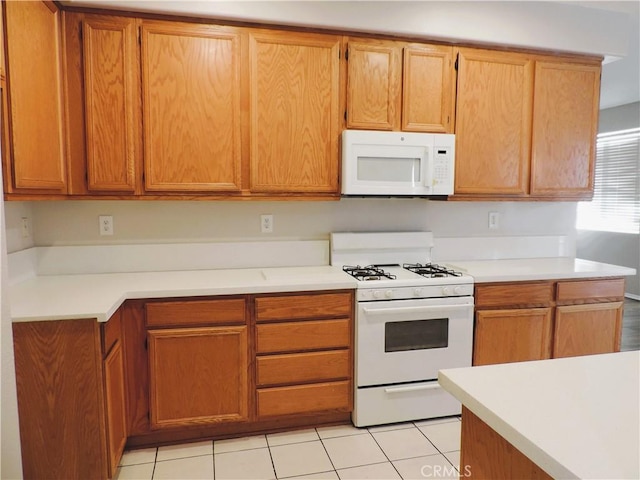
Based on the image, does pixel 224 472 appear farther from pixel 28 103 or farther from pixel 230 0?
pixel 230 0

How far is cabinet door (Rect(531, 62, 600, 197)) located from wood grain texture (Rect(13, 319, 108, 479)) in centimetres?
277

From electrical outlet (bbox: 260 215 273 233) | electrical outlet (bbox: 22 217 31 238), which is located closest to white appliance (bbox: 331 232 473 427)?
electrical outlet (bbox: 260 215 273 233)

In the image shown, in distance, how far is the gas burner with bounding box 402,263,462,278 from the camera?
2580 mm

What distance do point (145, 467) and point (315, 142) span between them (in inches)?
76.2

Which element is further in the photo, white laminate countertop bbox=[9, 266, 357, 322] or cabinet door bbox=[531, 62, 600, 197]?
cabinet door bbox=[531, 62, 600, 197]

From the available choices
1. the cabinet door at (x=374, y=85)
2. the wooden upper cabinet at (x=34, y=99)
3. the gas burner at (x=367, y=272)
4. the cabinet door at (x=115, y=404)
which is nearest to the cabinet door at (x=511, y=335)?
the gas burner at (x=367, y=272)

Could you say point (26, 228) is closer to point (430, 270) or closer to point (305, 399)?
point (305, 399)

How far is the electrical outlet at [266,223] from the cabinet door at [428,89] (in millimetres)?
1024

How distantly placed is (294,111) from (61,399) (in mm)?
1825

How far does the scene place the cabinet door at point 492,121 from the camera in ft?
8.95

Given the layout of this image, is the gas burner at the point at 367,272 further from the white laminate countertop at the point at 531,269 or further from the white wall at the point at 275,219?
the white laminate countertop at the point at 531,269

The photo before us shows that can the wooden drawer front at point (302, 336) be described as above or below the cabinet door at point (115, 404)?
above

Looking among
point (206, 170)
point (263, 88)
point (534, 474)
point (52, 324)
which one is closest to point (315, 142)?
point (263, 88)
